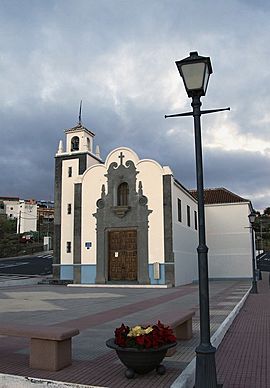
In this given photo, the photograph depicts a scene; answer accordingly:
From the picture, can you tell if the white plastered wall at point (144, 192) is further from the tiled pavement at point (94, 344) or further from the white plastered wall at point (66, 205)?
the tiled pavement at point (94, 344)

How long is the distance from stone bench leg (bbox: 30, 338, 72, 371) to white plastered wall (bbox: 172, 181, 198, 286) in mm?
21596

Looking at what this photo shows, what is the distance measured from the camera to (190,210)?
34.3 m

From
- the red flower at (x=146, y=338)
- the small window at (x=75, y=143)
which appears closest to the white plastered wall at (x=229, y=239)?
the small window at (x=75, y=143)

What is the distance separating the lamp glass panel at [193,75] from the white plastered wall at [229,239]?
3348cm

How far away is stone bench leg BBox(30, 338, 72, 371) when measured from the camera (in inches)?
238

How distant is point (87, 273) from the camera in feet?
94.6

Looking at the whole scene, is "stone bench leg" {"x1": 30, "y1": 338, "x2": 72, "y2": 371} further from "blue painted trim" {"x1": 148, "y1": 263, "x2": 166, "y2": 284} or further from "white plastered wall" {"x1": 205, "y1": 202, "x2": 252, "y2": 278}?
"white plastered wall" {"x1": 205, "y1": 202, "x2": 252, "y2": 278}

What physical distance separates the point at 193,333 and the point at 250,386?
3736 mm

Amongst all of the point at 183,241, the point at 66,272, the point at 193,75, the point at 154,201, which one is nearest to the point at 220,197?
the point at 183,241

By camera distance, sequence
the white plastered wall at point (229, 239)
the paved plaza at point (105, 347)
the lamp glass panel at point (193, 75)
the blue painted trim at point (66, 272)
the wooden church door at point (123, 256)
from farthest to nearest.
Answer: the white plastered wall at point (229, 239), the blue painted trim at point (66, 272), the wooden church door at point (123, 256), the paved plaza at point (105, 347), the lamp glass panel at point (193, 75)

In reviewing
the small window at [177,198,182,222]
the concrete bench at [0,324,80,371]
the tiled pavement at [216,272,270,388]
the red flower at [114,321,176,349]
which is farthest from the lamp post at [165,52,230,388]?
the small window at [177,198,182,222]

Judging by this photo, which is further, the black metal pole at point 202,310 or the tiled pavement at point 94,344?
the tiled pavement at point 94,344

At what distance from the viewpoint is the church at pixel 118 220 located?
1076 inches

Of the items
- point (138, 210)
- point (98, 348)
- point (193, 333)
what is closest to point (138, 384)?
point (98, 348)
